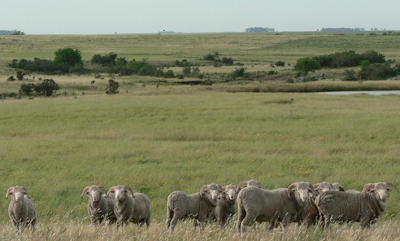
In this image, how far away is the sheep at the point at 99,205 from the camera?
13.1 m

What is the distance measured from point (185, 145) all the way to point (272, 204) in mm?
13438

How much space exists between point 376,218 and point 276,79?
6720cm

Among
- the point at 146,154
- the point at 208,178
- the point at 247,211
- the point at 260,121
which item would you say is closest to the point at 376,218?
the point at 247,211

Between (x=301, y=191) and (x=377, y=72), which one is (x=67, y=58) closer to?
(x=377, y=72)

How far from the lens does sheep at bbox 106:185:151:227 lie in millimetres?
13032

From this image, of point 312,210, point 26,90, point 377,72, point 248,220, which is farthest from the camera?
point 377,72

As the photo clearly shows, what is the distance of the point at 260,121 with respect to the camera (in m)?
33.7

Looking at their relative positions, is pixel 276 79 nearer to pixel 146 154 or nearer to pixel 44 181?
pixel 146 154

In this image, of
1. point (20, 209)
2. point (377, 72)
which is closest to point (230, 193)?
point (20, 209)

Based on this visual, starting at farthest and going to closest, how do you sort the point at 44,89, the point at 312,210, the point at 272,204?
the point at 44,89 → the point at 312,210 → the point at 272,204

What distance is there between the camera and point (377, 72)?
79.1 m

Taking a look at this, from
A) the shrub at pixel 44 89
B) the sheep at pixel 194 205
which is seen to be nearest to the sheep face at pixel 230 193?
the sheep at pixel 194 205

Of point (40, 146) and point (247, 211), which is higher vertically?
point (247, 211)

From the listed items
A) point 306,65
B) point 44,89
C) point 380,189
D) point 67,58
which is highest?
point 380,189
